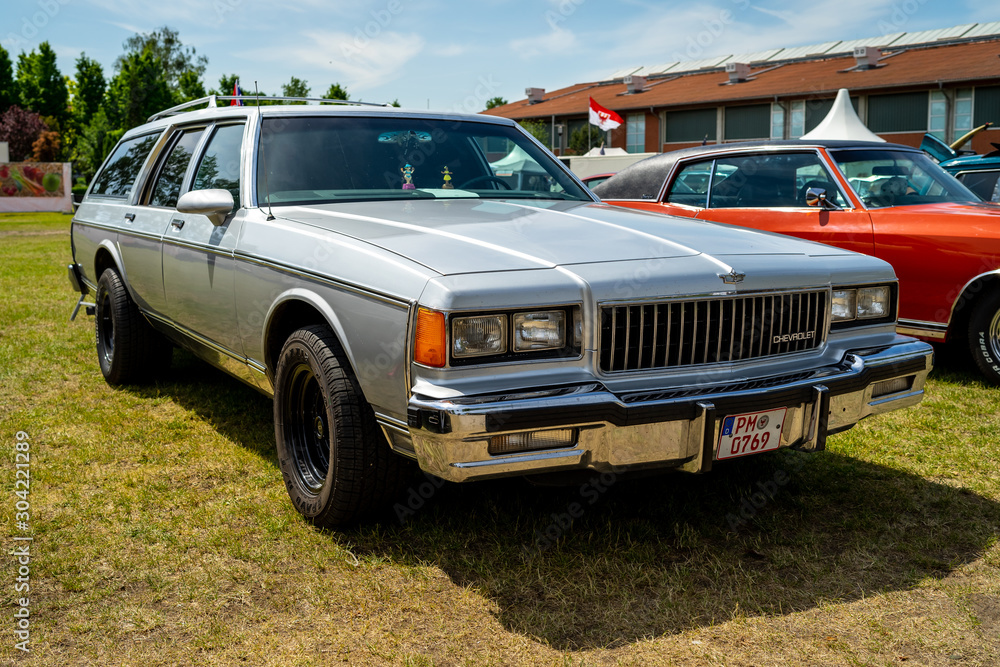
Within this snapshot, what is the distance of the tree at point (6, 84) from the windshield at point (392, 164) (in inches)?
2890

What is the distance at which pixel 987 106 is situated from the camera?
96.9 ft

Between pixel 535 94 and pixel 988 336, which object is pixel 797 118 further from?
pixel 988 336

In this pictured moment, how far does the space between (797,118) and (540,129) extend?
13.2 meters

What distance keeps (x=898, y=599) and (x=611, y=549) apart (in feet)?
3.14

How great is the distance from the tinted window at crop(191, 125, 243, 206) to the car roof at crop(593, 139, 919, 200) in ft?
12.2

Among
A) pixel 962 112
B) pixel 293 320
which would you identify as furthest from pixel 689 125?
pixel 293 320

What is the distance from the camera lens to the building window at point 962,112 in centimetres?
2998

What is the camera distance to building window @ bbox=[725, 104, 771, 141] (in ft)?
116

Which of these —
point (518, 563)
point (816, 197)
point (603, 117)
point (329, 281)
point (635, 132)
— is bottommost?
point (518, 563)

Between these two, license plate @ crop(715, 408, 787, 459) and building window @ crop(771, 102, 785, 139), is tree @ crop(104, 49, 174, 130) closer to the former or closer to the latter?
building window @ crop(771, 102, 785, 139)

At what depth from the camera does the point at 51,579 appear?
298 cm

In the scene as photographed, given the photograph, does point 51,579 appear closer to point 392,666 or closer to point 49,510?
point 49,510

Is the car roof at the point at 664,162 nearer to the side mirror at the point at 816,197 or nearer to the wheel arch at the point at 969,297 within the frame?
the side mirror at the point at 816,197

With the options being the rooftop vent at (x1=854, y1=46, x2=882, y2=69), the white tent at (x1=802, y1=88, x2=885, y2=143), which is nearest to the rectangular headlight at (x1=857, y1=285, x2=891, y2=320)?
the white tent at (x1=802, y1=88, x2=885, y2=143)
